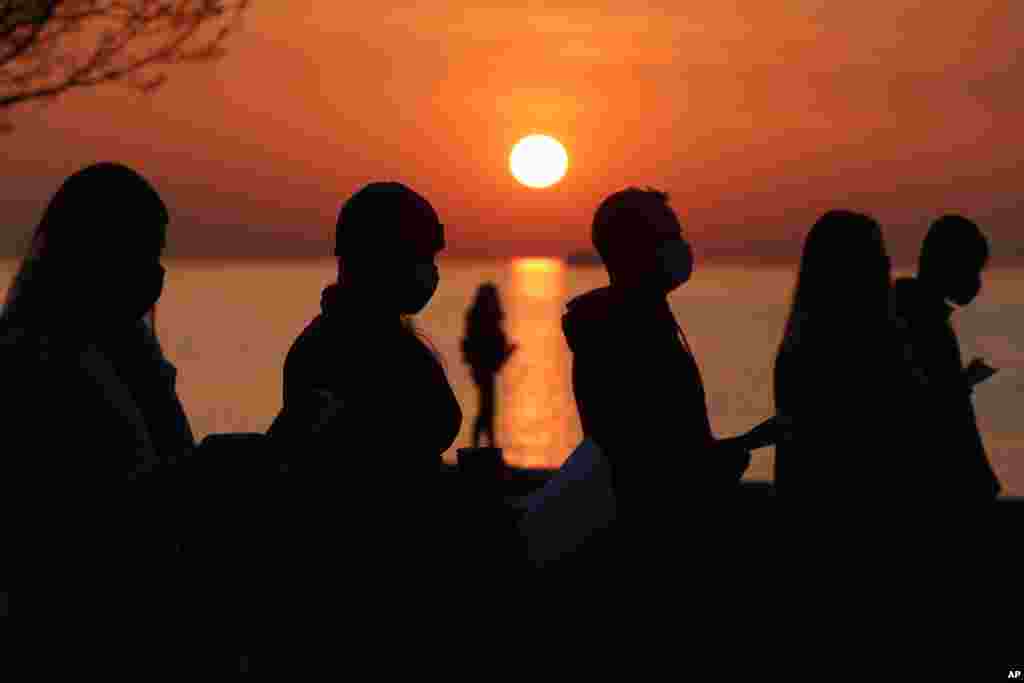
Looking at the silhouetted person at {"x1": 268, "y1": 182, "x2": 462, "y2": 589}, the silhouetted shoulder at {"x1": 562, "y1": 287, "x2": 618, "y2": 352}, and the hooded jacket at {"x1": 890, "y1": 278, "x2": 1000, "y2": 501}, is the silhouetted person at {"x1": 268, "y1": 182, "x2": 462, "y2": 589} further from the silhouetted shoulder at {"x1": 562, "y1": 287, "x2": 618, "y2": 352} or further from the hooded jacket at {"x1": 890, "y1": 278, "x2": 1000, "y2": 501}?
the hooded jacket at {"x1": 890, "y1": 278, "x2": 1000, "y2": 501}

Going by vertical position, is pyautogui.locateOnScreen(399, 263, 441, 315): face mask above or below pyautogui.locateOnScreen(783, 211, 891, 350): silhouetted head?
below

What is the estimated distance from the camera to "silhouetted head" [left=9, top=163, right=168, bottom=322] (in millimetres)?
3170

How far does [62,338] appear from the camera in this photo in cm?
310

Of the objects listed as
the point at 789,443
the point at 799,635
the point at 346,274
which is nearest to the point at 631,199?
the point at 346,274

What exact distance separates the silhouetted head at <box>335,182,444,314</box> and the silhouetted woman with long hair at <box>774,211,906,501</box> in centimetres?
186

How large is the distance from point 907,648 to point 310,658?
2.55 meters

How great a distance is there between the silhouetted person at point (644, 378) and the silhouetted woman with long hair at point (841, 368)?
936mm

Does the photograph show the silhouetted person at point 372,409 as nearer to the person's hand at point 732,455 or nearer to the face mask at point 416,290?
the face mask at point 416,290

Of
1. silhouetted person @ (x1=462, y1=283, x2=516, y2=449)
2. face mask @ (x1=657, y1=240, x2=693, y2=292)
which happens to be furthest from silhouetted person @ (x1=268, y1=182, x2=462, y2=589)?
silhouetted person @ (x1=462, y1=283, x2=516, y2=449)

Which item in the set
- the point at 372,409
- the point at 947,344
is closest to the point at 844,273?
the point at 947,344

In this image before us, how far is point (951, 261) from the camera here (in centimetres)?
621

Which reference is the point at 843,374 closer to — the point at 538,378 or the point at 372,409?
the point at 372,409

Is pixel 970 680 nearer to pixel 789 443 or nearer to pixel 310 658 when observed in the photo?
pixel 789 443

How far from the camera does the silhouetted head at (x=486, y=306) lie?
61.7 feet
